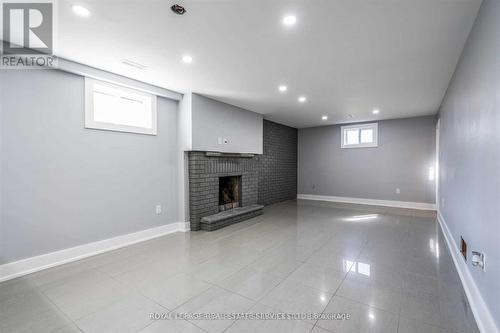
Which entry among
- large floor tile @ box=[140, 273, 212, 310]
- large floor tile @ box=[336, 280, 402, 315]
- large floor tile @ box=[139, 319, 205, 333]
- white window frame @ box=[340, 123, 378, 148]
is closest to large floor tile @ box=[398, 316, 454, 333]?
large floor tile @ box=[336, 280, 402, 315]

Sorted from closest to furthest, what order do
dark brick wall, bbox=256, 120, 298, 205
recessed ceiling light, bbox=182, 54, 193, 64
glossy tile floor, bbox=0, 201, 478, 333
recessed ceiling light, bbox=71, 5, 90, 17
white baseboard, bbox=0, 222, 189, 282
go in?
glossy tile floor, bbox=0, 201, 478, 333
recessed ceiling light, bbox=71, 5, 90, 17
white baseboard, bbox=0, 222, 189, 282
recessed ceiling light, bbox=182, 54, 193, 64
dark brick wall, bbox=256, 120, 298, 205

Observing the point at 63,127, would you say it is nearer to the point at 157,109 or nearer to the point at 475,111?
the point at 157,109

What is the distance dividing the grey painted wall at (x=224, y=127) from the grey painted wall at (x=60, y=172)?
88cm

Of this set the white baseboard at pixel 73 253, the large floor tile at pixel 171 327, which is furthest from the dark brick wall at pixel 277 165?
the large floor tile at pixel 171 327

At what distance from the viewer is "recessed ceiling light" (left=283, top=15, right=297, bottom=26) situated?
1926 millimetres

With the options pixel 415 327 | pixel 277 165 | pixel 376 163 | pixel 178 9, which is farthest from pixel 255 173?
pixel 415 327

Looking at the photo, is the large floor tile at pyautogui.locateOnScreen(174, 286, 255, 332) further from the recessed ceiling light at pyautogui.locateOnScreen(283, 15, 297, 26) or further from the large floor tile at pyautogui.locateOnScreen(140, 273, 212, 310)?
the recessed ceiling light at pyautogui.locateOnScreen(283, 15, 297, 26)

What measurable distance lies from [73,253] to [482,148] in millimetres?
4360

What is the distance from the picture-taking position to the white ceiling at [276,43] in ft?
6.00

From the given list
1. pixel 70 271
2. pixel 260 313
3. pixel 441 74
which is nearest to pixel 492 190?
pixel 260 313

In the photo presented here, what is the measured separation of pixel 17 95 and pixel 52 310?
221cm

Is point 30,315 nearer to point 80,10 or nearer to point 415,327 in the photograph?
point 80,10

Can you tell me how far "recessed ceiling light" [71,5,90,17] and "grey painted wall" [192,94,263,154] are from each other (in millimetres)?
2142

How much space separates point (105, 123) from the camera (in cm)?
315
